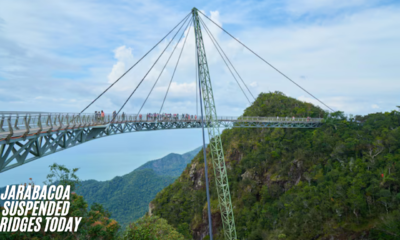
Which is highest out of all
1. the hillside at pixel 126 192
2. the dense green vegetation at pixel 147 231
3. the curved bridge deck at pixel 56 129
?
the curved bridge deck at pixel 56 129

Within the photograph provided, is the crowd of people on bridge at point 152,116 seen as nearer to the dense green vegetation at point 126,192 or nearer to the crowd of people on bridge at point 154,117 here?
the crowd of people on bridge at point 154,117

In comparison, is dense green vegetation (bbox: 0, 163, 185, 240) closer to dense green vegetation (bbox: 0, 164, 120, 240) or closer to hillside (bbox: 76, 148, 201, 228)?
dense green vegetation (bbox: 0, 164, 120, 240)

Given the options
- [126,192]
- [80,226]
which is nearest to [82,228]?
[80,226]

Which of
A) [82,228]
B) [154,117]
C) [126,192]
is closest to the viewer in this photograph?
[82,228]

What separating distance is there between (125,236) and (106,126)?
39.5 ft

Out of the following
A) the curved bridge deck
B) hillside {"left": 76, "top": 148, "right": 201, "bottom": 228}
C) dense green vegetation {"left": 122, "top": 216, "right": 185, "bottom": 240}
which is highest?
the curved bridge deck

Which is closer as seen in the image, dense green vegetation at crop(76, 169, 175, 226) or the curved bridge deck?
the curved bridge deck

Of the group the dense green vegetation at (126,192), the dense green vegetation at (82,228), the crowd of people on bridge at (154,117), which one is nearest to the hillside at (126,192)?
the dense green vegetation at (126,192)

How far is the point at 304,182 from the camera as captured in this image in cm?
4778

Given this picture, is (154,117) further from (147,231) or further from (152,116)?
(147,231)

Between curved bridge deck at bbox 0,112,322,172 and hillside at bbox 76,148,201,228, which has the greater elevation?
curved bridge deck at bbox 0,112,322,172

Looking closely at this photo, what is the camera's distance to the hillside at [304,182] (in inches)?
1404

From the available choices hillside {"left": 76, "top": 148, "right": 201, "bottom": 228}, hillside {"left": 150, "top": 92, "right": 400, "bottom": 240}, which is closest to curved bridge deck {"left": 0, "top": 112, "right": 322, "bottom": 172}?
hillside {"left": 150, "top": 92, "right": 400, "bottom": 240}

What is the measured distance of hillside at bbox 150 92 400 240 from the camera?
35656 mm
